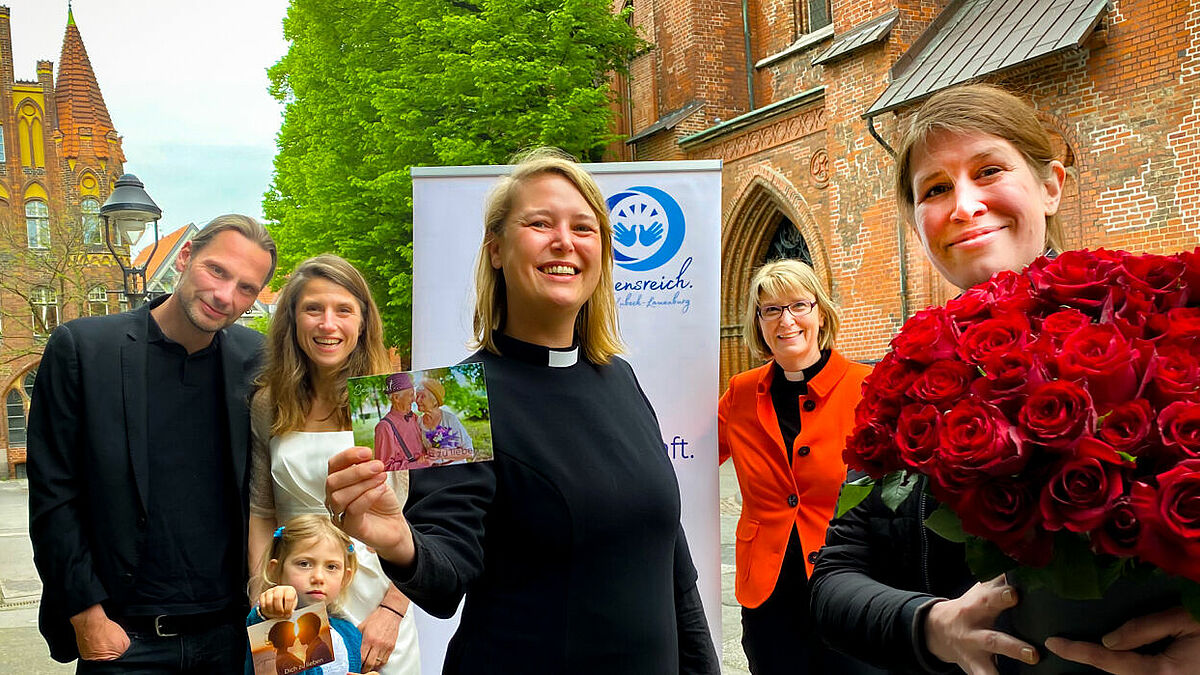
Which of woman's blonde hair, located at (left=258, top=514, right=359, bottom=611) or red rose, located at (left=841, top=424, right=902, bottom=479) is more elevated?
red rose, located at (left=841, top=424, right=902, bottom=479)

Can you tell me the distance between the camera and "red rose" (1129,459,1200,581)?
914 millimetres

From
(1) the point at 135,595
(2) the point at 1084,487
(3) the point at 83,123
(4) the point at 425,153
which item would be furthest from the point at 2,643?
(3) the point at 83,123

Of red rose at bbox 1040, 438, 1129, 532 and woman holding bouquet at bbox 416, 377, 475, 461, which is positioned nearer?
red rose at bbox 1040, 438, 1129, 532

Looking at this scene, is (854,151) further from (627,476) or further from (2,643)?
(627,476)

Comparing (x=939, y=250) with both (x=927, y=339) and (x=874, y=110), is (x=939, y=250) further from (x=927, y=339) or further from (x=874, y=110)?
(x=874, y=110)

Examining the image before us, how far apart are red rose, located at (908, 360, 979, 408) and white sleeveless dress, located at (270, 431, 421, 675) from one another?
2.18 m

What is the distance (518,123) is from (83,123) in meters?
30.7

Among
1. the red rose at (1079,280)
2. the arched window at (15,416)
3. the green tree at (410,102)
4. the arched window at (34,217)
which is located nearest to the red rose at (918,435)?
the red rose at (1079,280)

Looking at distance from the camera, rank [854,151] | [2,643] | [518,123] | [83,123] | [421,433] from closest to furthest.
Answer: [421,433] < [2,643] < [854,151] < [518,123] < [83,123]

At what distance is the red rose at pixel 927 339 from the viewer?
1167 mm

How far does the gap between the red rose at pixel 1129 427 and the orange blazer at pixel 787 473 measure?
8.37 ft

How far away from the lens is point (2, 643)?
7.11 meters

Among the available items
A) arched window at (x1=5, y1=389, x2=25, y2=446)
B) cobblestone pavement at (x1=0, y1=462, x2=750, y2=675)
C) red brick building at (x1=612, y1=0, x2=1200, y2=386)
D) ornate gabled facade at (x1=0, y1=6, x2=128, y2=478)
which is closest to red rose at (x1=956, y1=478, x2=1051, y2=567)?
cobblestone pavement at (x1=0, y1=462, x2=750, y2=675)

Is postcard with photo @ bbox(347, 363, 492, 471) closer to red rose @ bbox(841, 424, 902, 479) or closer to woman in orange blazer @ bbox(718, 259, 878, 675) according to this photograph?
red rose @ bbox(841, 424, 902, 479)
